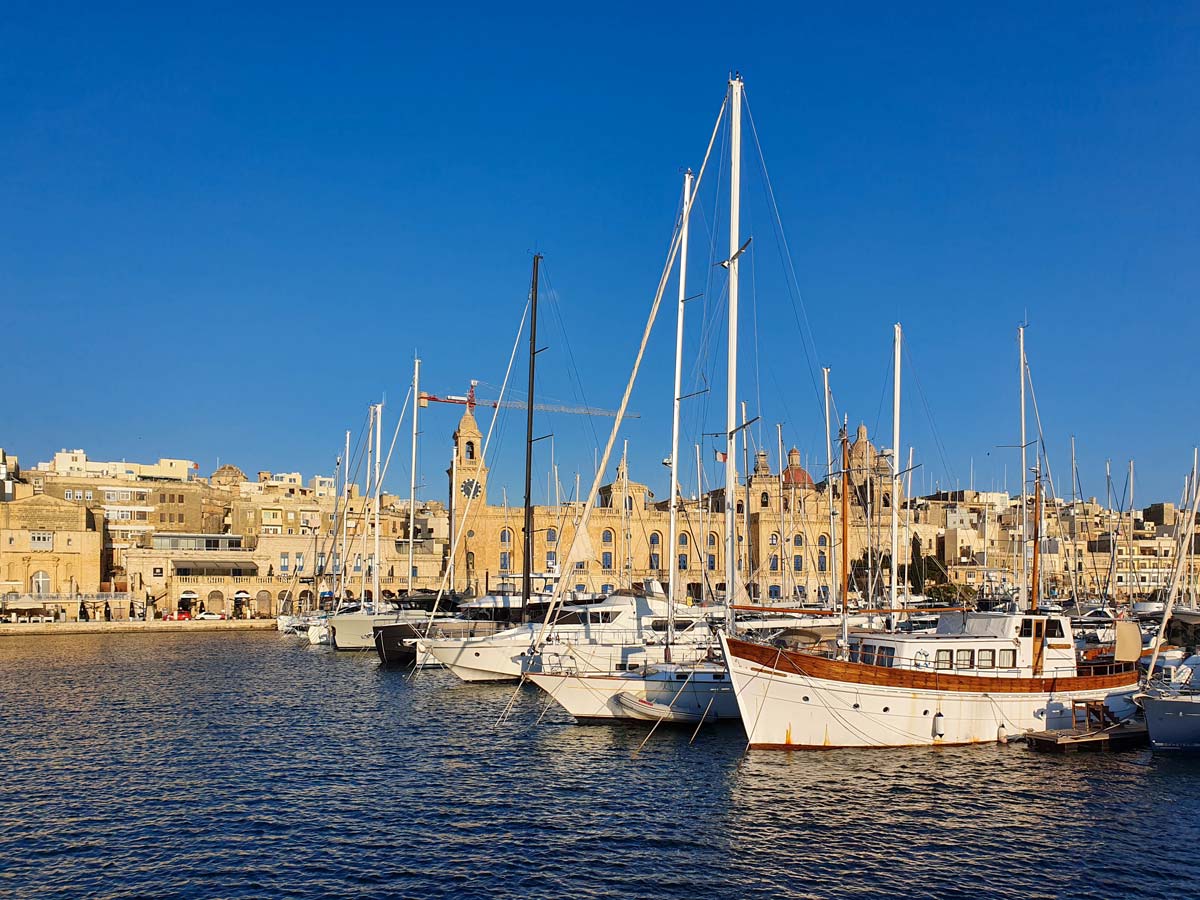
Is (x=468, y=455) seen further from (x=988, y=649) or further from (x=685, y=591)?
(x=988, y=649)


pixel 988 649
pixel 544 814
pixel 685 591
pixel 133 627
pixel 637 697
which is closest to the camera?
pixel 544 814

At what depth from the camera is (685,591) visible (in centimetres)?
9119

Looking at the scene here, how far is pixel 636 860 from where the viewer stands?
62.3 ft

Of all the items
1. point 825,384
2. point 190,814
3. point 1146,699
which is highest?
point 825,384

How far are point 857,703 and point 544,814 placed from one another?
9.36 metres

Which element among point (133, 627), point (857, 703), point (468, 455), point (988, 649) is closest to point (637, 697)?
point (857, 703)

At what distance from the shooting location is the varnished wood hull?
2633 centimetres

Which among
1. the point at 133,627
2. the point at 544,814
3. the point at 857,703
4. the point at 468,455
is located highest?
the point at 468,455

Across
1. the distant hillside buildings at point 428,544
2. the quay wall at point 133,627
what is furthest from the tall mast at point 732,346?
the quay wall at point 133,627

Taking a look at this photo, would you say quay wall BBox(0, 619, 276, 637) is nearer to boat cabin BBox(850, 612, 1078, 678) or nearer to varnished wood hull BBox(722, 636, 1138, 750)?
varnished wood hull BBox(722, 636, 1138, 750)

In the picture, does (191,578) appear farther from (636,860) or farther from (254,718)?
(636,860)

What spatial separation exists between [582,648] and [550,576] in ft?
114

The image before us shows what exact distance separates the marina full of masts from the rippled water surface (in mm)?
1422

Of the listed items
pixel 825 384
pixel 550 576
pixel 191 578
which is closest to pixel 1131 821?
pixel 825 384
